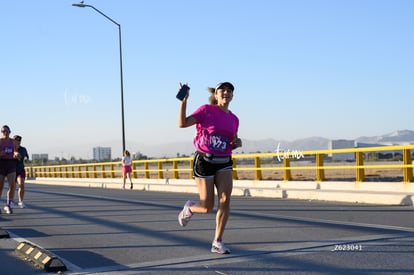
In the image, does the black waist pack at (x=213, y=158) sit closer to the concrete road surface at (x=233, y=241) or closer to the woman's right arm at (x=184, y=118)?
the woman's right arm at (x=184, y=118)

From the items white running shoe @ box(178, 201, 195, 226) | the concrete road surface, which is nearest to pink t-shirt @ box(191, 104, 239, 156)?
white running shoe @ box(178, 201, 195, 226)

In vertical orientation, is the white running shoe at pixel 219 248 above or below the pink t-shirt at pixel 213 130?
below

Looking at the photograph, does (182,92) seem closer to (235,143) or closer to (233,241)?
(235,143)

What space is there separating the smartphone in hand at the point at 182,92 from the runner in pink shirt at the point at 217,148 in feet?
0.91

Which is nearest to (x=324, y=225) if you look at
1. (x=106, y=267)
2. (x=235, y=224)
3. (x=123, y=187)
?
(x=235, y=224)

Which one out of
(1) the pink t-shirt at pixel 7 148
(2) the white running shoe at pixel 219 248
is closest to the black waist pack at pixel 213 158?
(2) the white running shoe at pixel 219 248

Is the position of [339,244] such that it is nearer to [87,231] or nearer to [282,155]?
[87,231]

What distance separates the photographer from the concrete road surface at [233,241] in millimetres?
6191

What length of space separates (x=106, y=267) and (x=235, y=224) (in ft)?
12.3

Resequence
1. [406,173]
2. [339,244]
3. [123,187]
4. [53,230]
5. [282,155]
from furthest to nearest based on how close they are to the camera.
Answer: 1. [123,187]
2. [282,155]
3. [406,173]
4. [53,230]
5. [339,244]

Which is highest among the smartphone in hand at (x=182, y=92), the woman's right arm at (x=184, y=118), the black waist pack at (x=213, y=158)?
the smartphone in hand at (x=182, y=92)

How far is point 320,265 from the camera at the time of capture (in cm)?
608

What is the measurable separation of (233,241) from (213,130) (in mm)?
1656

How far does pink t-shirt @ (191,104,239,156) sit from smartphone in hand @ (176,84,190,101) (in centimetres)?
28
